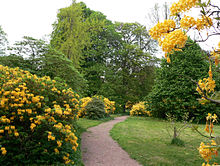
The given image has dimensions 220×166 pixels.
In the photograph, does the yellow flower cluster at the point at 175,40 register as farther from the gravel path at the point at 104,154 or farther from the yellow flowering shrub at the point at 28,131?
the gravel path at the point at 104,154

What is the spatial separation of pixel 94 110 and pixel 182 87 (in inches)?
231

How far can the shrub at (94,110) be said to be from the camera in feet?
35.5

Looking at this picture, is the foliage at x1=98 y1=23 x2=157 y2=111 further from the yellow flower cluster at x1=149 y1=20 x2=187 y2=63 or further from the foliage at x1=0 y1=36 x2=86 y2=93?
the yellow flower cluster at x1=149 y1=20 x2=187 y2=63

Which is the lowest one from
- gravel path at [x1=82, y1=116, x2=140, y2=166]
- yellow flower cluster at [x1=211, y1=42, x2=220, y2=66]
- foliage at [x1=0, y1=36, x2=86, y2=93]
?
gravel path at [x1=82, y1=116, x2=140, y2=166]

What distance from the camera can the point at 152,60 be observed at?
19.7 meters

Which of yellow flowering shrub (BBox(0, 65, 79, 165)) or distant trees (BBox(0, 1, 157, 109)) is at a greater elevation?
distant trees (BBox(0, 1, 157, 109))

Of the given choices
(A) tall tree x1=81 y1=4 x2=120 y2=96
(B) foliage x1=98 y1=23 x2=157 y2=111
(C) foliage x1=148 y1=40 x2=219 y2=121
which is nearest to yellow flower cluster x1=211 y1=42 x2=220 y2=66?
(C) foliage x1=148 y1=40 x2=219 y2=121

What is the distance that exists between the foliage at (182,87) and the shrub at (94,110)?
3.56 meters

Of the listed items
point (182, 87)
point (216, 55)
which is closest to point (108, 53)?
point (182, 87)

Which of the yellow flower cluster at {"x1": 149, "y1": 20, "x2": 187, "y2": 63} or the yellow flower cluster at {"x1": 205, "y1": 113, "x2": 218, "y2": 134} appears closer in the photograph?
the yellow flower cluster at {"x1": 205, "y1": 113, "x2": 218, "y2": 134}

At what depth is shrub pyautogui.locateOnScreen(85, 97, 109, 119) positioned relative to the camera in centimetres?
1081

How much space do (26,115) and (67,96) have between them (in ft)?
3.64

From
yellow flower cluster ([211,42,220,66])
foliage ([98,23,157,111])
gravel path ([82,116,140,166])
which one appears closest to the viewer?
yellow flower cluster ([211,42,220,66])

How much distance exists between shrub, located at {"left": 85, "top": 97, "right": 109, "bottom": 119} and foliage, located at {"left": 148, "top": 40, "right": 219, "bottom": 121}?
3558 mm
